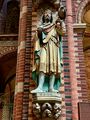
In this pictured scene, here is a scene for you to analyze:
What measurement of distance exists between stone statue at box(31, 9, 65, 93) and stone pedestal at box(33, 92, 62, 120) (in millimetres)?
130

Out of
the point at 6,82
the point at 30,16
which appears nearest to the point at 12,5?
the point at 6,82

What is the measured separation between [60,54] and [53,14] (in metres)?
0.99

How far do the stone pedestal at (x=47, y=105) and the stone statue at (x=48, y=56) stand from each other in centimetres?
13

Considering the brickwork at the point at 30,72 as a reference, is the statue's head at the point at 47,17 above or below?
above

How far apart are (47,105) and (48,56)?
993 mm

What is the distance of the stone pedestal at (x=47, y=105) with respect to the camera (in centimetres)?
533

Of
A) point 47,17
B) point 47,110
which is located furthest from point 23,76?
point 47,17

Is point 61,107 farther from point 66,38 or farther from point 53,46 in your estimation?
point 66,38

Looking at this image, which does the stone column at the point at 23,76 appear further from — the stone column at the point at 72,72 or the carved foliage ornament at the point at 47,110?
the stone column at the point at 72,72

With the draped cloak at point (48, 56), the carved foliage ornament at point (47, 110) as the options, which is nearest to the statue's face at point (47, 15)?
the draped cloak at point (48, 56)

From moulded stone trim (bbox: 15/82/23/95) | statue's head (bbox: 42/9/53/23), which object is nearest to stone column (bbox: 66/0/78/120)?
statue's head (bbox: 42/9/53/23)

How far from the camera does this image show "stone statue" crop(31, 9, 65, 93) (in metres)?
5.63

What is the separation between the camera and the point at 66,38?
6.67m

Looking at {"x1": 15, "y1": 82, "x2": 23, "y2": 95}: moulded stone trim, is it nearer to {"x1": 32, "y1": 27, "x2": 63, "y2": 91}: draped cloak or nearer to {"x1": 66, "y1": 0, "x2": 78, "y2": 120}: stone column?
{"x1": 32, "y1": 27, "x2": 63, "y2": 91}: draped cloak
